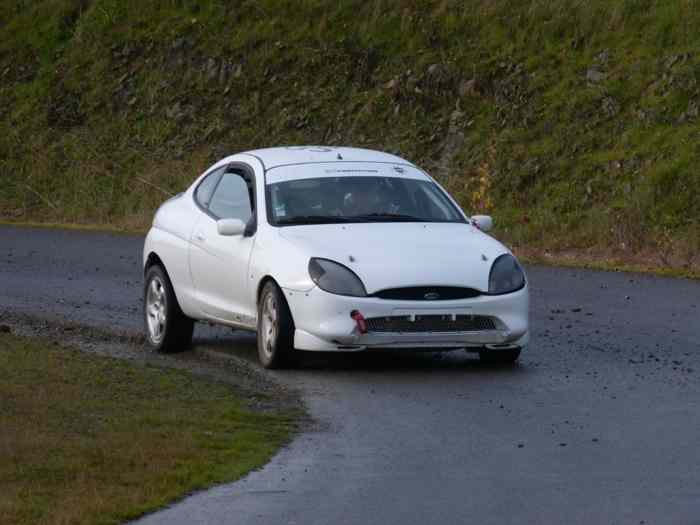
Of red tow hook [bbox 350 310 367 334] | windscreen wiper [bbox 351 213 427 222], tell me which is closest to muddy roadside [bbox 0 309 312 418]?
red tow hook [bbox 350 310 367 334]

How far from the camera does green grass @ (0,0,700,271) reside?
29.0 meters

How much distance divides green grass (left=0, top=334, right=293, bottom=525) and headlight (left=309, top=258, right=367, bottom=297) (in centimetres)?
104

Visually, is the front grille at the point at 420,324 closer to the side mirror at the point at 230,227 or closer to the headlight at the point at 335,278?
the headlight at the point at 335,278

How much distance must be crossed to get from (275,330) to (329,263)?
2.10 ft

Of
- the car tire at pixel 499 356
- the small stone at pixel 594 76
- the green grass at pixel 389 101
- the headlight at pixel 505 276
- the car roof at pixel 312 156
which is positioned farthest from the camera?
the small stone at pixel 594 76

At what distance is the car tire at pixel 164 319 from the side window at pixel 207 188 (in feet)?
2.13

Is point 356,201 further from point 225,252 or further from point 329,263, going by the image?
point 329,263

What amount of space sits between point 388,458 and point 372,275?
11.1 feet

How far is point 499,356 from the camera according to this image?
46.8ft

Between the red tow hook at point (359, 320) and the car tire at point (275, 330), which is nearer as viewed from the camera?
the red tow hook at point (359, 320)

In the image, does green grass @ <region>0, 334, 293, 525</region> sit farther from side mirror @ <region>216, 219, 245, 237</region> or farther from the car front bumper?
side mirror @ <region>216, 219, 245, 237</region>

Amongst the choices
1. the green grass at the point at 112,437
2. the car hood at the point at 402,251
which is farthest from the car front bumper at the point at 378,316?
the green grass at the point at 112,437

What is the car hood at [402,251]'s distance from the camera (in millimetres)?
13438

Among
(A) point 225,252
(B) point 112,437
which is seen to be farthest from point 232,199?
(B) point 112,437
